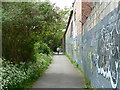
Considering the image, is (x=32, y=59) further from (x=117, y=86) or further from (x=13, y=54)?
(x=117, y=86)

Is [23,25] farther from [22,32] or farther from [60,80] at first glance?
[60,80]

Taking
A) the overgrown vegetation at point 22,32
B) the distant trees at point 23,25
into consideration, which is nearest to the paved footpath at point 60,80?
the overgrown vegetation at point 22,32

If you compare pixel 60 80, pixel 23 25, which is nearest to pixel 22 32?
pixel 23 25

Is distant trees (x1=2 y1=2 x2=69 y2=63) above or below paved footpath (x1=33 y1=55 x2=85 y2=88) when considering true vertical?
above

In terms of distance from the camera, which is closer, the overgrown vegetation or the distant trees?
the overgrown vegetation

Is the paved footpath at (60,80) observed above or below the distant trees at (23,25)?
below

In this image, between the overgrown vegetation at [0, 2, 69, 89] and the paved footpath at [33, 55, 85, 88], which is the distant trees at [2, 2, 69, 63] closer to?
the overgrown vegetation at [0, 2, 69, 89]

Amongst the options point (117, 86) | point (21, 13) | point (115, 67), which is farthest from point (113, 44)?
point (21, 13)

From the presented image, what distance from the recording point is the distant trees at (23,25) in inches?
367

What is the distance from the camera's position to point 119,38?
13.0ft

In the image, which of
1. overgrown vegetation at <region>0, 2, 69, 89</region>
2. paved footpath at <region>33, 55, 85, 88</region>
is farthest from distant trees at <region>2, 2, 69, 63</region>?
paved footpath at <region>33, 55, 85, 88</region>

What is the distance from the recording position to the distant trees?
30.6ft

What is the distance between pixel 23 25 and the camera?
399 inches

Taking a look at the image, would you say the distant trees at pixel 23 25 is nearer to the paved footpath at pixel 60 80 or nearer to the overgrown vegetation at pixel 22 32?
the overgrown vegetation at pixel 22 32
